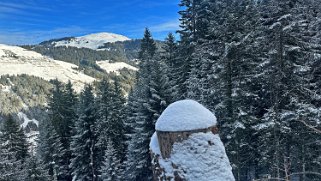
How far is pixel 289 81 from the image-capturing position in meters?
15.9

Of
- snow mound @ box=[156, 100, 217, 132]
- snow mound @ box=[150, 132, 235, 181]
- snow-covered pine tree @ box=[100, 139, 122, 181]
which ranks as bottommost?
snow-covered pine tree @ box=[100, 139, 122, 181]

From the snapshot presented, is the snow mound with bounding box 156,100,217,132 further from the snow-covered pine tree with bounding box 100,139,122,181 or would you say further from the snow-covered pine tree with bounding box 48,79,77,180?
the snow-covered pine tree with bounding box 48,79,77,180

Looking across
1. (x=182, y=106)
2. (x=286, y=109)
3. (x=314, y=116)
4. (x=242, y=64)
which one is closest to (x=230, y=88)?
(x=242, y=64)

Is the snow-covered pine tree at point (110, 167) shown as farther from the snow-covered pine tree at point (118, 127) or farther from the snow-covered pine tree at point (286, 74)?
the snow-covered pine tree at point (286, 74)

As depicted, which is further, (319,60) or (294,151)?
(294,151)

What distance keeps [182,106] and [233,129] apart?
50.5 ft

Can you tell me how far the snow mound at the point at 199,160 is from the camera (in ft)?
6.51

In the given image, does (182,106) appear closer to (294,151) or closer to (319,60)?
(319,60)

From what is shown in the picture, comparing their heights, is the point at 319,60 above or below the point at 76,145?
above

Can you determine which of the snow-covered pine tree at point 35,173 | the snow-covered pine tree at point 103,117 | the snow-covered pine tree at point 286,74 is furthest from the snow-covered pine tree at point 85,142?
the snow-covered pine tree at point 286,74

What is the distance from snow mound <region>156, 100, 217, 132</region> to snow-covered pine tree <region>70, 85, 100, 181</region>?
26.2 m

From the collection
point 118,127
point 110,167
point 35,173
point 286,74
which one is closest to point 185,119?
point 286,74

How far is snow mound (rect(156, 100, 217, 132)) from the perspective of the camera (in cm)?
206

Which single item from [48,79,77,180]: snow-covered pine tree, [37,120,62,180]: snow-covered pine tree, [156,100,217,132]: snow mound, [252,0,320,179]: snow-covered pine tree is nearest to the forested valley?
[252,0,320,179]: snow-covered pine tree
